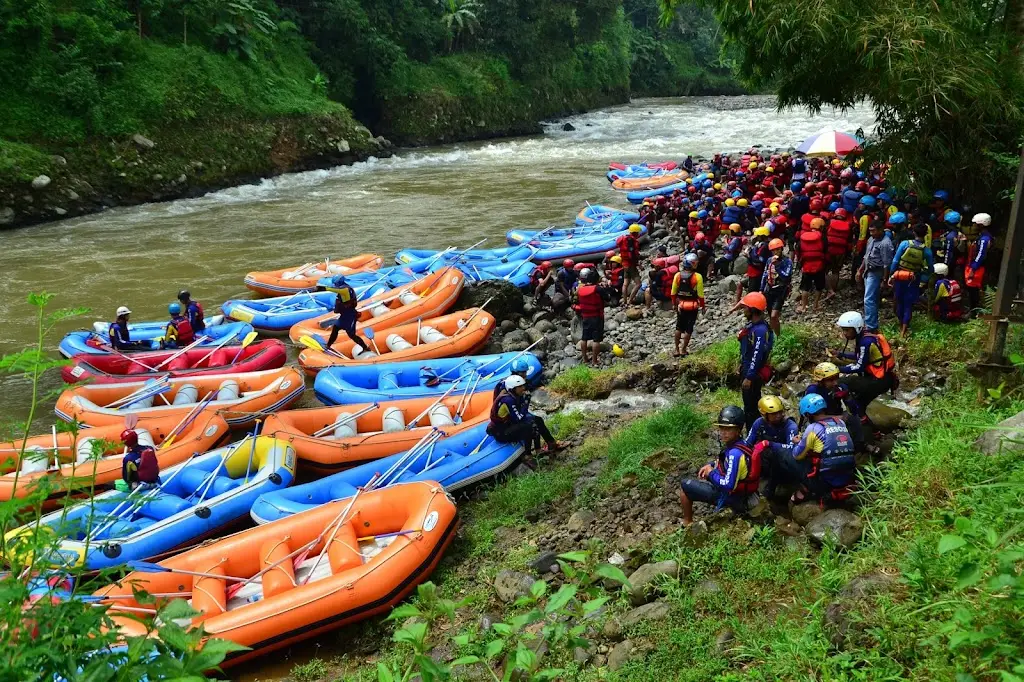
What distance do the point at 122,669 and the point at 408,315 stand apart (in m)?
10.3

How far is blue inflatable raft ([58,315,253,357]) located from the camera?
10852 mm

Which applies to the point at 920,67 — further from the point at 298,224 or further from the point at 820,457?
the point at 298,224

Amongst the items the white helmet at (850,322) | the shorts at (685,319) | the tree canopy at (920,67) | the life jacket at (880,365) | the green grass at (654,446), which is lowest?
the green grass at (654,446)

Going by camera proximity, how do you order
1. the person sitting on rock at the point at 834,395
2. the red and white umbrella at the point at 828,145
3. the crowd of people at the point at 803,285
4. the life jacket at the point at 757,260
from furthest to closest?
1. the red and white umbrella at the point at 828,145
2. the life jacket at the point at 757,260
3. the person sitting on rock at the point at 834,395
4. the crowd of people at the point at 803,285

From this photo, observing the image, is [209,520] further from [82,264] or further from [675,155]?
Answer: [675,155]

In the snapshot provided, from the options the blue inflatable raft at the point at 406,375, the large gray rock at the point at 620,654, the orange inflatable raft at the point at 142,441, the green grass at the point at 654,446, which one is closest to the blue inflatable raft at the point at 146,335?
the blue inflatable raft at the point at 406,375

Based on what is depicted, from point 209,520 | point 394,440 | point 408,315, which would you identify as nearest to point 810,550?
point 394,440

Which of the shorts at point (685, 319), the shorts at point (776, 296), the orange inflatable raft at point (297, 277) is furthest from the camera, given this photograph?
the orange inflatable raft at point (297, 277)

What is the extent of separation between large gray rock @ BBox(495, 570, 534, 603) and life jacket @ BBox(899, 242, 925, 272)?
16.9 ft

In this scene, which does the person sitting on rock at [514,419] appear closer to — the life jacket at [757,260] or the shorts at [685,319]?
the shorts at [685,319]

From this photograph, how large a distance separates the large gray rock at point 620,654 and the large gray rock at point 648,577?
35cm

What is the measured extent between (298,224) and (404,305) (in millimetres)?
8602

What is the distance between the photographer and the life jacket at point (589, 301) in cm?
953

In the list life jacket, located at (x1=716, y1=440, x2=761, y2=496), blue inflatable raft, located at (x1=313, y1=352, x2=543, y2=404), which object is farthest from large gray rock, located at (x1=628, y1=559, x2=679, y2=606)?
blue inflatable raft, located at (x1=313, y1=352, x2=543, y2=404)
